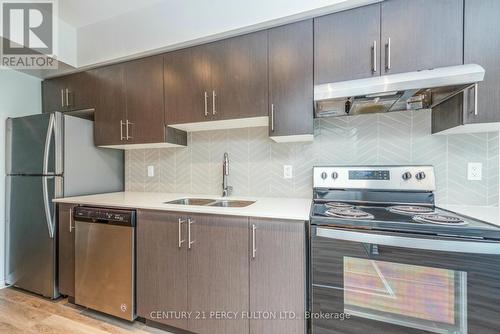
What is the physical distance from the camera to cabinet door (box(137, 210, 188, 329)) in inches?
59.0

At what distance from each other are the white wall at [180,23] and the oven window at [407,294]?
1.52 meters

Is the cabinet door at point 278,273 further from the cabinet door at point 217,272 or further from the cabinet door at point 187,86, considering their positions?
the cabinet door at point 187,86

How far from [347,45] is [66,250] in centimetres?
270

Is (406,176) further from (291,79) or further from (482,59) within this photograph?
(291,79)

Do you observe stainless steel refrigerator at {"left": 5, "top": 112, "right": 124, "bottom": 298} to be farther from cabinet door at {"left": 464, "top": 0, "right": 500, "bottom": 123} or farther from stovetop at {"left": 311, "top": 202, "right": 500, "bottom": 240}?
cabinet door at {"left": 464, "top": 0, "right": 500, "bottom": 123}

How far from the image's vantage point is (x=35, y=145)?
2.00m

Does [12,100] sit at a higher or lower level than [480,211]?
higher

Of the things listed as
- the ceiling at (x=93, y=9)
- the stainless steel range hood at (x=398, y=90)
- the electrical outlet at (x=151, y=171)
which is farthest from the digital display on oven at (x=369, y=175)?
the ceiling at (x=93, y=9)

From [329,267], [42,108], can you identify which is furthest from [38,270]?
[329,267]

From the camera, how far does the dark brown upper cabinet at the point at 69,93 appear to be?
2.19m

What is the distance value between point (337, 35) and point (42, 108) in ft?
9.97

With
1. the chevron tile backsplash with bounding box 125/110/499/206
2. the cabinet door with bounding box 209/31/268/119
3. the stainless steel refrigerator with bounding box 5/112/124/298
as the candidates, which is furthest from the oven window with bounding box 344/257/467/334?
the stainless steel refrigerator with bounding box 5/112/124/298

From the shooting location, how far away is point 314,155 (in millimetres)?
1815

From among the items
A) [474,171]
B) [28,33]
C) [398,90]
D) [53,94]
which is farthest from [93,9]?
[474,171]
